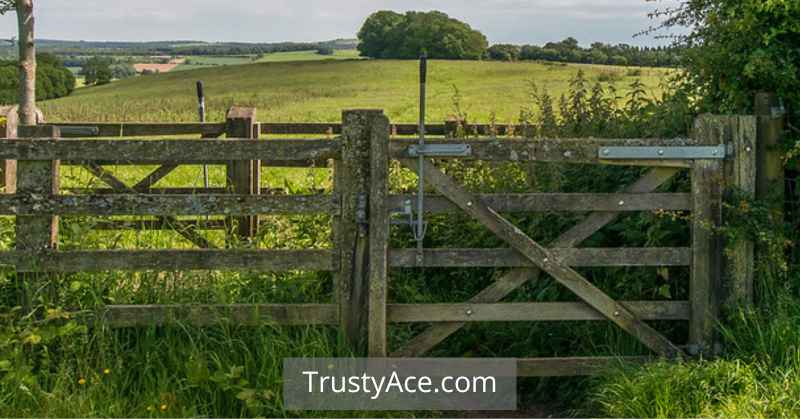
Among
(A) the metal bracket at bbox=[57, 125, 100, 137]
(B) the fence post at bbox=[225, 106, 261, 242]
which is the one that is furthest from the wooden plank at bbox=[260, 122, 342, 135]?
(A) the metal bracket at bbox=[57, 125, 100, 137]

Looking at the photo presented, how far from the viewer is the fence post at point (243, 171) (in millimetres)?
10016

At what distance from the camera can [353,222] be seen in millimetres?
5930

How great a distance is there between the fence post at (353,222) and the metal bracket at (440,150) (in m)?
0.31

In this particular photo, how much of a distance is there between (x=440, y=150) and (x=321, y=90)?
5074cm

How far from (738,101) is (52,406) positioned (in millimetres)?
5018

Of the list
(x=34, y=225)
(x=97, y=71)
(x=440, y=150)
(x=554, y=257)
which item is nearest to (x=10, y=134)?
(x=34, y=225)

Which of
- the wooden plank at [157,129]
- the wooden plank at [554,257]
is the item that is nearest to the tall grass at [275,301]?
the wooden plank at [554,257]

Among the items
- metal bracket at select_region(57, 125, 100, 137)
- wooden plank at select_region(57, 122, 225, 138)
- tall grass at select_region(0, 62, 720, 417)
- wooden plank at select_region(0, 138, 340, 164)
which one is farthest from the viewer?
wooden plank at select_region(57, 122, 225, 138)

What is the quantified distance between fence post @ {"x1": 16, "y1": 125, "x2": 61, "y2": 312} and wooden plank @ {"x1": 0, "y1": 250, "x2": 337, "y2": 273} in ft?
0.24

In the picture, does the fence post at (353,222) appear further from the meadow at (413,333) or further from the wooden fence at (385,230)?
the meadow at (413,333)

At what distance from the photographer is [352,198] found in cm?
591

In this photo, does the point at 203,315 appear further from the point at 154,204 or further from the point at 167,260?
the point at 154,204

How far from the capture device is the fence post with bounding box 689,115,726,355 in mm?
6074

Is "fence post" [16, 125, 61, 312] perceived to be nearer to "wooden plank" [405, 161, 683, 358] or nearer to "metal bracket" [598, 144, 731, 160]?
"wooden plank" [405, 161, 683, 358]
